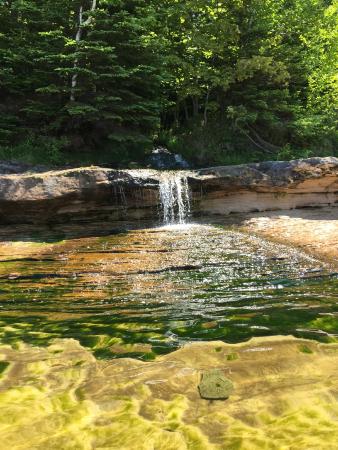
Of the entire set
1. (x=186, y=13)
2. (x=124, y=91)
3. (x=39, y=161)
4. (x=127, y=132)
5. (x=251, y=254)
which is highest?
(x=186, y=13)

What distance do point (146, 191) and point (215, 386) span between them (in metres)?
9.82

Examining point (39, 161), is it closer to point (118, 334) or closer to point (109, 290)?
point (109, 290)

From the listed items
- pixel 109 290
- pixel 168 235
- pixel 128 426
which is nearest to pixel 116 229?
pixel 168 235

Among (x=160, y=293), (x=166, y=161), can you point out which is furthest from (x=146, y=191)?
(x=160, y=293)

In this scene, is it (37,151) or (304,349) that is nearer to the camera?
(304,349)

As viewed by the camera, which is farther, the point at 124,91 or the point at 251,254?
the point at 124,91

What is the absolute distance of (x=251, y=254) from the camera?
7.96m

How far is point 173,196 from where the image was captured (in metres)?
12.6

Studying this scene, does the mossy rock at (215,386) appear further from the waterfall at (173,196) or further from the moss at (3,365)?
the waterfall at (173,196)

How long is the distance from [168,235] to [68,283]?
434 centimetres

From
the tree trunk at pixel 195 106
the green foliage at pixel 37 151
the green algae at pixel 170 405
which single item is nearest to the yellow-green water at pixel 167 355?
the green algae at pixel 170 405

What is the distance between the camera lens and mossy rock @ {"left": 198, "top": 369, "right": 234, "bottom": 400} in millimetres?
2746

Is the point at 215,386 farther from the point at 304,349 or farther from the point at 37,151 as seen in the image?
the point at 37,151

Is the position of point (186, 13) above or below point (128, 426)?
above
